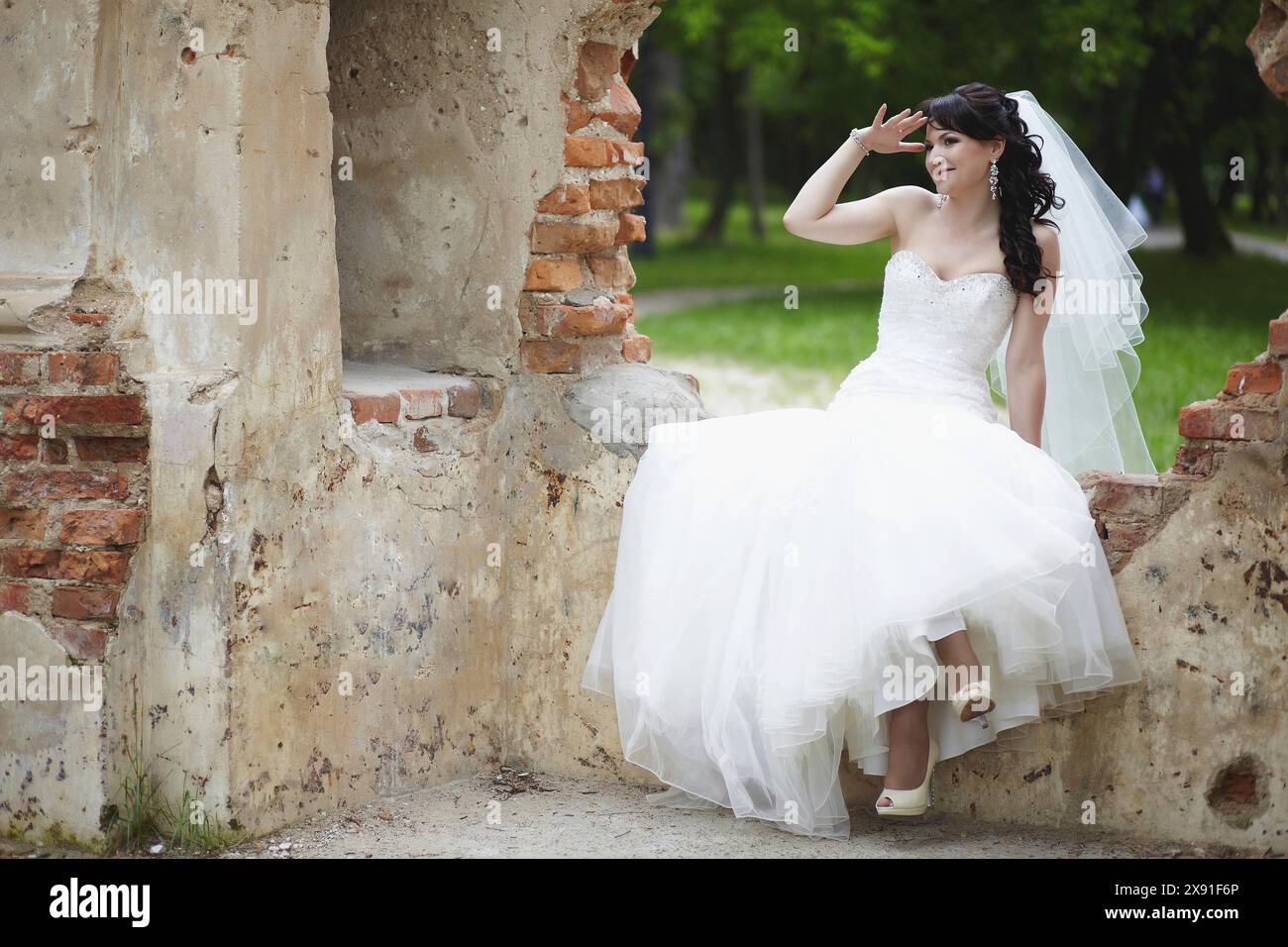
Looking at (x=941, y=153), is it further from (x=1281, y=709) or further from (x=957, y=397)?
(x=1281, y=709)

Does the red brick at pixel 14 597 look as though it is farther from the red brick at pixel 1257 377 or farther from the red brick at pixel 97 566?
the red brick at pixel 1257 377

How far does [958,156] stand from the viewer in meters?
4.06

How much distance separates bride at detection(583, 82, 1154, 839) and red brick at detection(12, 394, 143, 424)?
1.38 metres

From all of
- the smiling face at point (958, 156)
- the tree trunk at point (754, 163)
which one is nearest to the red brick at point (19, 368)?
the smiling face at point (958, 156)

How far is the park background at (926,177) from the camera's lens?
13070 mm

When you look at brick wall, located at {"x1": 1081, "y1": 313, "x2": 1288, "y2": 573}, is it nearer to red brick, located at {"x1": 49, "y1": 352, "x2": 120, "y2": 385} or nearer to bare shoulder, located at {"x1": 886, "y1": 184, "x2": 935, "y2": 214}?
bare shoulder, located at {"x1": 886, "y1": 184, "x2": 935, "y2": 214}

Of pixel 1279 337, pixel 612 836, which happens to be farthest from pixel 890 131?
pixel 612 836

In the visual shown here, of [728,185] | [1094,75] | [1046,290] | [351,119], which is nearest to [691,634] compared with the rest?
[1046,290]

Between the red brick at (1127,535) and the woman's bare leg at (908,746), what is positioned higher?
the red brick at (1127,535)

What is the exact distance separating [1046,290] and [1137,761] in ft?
4.21

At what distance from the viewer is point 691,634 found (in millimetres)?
3938

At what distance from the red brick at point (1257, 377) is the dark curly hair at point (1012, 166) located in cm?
59

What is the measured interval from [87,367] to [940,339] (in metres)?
2.28

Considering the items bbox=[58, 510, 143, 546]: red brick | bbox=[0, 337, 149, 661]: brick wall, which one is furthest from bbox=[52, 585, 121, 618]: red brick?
bbox=[58, 510, 143, 546]: red brick
